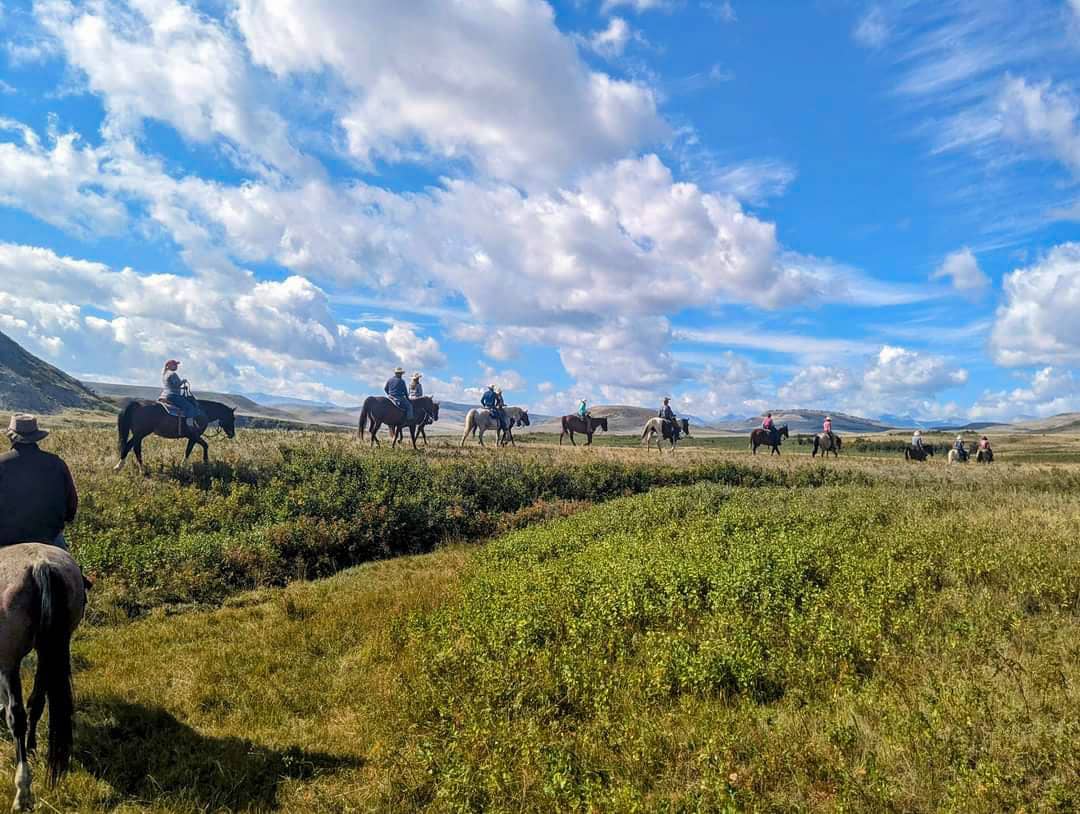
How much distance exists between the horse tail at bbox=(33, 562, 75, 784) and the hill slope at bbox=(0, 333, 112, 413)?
105 meters

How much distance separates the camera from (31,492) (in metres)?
6.87

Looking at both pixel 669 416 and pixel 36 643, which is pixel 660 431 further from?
pixel 36 643

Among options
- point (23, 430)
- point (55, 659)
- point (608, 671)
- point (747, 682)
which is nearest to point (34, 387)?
point (23, 430)

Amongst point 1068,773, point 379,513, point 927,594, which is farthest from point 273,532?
point 1068,773

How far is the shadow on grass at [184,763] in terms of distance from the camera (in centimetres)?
528

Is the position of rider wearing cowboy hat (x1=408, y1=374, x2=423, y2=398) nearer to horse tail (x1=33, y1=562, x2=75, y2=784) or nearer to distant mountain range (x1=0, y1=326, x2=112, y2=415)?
horse tail (x1=33, y1=562, x2=75, y2=784)

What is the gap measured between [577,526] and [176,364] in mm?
14237

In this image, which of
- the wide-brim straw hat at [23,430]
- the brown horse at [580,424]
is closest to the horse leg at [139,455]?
the wide-brim straw hat at [23,430]

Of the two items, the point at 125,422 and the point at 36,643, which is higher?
the point at 125,422

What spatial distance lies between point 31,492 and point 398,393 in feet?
68.8

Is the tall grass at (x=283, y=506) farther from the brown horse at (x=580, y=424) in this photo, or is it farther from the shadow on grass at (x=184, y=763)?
the brown horse at (x=580, y=424)

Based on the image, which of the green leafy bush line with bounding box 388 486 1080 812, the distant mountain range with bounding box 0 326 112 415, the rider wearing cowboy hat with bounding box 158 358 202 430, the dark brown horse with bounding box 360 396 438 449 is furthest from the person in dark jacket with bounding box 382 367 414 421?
the distant mountain range with bounding box 0 326 112 415

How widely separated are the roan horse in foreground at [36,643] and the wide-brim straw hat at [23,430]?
86.4 inches

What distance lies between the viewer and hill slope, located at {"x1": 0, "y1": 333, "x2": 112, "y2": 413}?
90.4m
